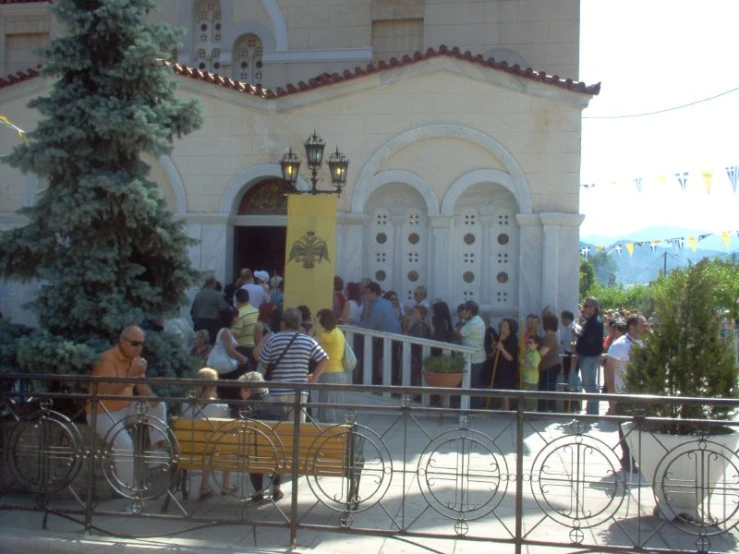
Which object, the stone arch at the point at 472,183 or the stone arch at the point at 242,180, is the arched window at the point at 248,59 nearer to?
the stone arch at the point at 242,180

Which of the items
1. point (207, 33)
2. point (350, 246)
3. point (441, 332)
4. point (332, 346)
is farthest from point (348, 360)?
point (207, 33)

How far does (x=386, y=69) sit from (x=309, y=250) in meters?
3.82

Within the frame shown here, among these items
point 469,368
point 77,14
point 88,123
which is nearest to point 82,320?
point 88,123

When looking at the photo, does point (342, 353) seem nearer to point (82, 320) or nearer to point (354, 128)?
point (82, 320)

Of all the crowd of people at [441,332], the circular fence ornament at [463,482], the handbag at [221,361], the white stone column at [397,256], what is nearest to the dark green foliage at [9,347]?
the handbag at [221,361]

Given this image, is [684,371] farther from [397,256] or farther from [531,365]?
[397,256]

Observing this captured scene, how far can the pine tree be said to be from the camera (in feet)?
25.3

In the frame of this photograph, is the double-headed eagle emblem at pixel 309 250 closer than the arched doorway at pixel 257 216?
Yes

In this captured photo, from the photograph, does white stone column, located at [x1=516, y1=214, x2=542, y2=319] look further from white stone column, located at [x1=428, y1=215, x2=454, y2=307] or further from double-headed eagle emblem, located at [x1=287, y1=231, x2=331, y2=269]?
double-headed eagle emblem, located at [x1=287, y1=231, x2=331, y2=269]

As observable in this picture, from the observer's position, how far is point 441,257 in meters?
13.8

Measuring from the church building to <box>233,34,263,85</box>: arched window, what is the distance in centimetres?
423

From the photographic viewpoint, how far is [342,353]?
975 cm

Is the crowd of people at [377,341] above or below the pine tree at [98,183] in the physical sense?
below

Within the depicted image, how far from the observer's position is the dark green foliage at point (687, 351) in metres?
6.93
